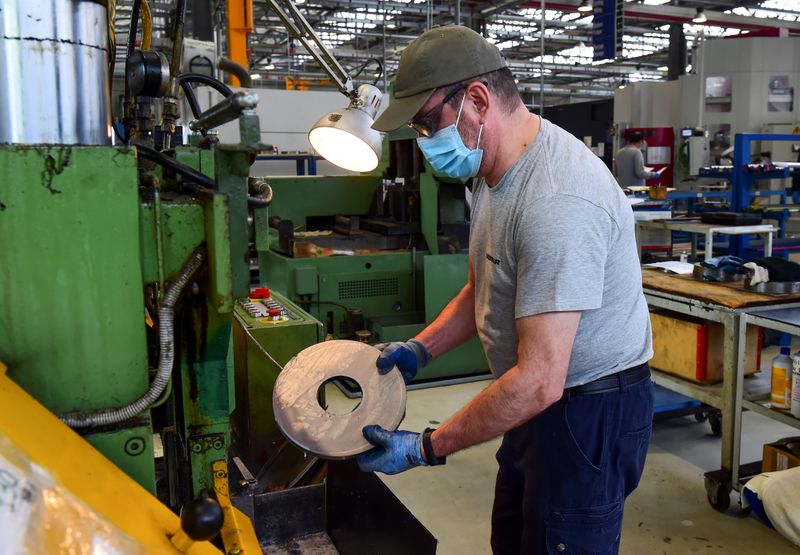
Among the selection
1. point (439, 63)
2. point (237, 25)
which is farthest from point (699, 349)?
point (237, 25)

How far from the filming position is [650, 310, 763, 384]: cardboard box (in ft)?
8.27

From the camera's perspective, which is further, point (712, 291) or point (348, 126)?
point (712, 291)

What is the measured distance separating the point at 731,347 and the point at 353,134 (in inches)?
55.3

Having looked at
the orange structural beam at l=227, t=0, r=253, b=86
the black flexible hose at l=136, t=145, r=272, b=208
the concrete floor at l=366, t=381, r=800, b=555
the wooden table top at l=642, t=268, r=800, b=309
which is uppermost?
the orange structural beam at l=227, t=0, r=253, b=86

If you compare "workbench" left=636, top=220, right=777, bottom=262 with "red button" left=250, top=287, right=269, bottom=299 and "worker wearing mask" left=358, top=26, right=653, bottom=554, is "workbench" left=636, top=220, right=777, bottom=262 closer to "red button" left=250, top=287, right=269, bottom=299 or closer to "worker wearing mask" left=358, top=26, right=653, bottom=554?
"red button" left=250, top=287, right=269, bottom=299

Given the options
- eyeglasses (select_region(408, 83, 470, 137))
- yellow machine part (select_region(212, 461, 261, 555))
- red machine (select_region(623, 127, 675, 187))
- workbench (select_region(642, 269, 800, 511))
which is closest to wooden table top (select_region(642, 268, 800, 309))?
workbench (select_region(642, 269, 800, 511))

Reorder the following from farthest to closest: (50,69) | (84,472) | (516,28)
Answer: (516,28) → (50,69) → (84,472)

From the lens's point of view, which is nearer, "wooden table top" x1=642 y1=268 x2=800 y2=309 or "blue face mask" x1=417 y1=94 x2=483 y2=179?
"blue face mask" x1=417 y1=94 x2=483 y2=179

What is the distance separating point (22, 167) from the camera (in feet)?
2.54

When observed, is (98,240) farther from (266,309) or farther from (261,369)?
(266,309)

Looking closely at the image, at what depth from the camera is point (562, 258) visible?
1.10 meters

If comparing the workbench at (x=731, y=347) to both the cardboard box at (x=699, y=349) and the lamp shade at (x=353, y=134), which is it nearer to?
the cardboard box at (x=699, y=349)

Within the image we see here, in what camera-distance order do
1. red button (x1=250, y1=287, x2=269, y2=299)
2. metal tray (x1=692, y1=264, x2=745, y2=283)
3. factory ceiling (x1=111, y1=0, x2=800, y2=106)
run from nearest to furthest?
metal tray (x1=692, y1=264, x2=745, y2=283) < red button (x1=250, y1=287, x2=269, y2=299) < factory ceiling (x1=111, y1=0, x2=800, y2=106)

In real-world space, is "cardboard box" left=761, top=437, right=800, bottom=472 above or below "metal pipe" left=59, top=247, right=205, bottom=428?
below
